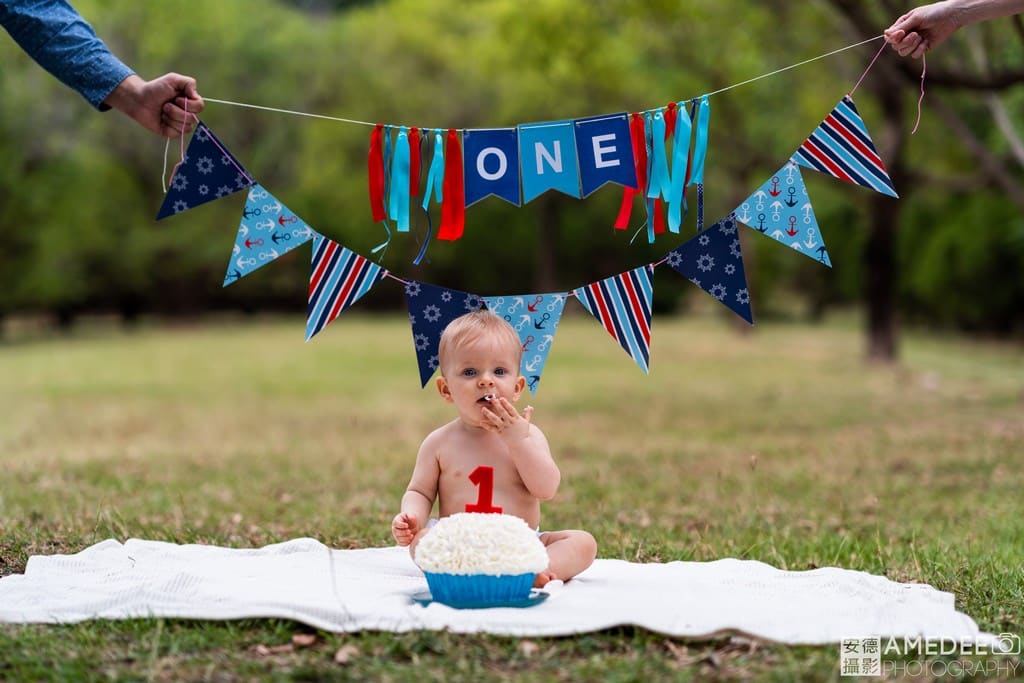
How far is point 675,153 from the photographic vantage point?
173 inches

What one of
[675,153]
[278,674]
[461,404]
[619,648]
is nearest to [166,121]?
[461,404]

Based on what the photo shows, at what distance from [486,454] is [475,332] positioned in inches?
16.9

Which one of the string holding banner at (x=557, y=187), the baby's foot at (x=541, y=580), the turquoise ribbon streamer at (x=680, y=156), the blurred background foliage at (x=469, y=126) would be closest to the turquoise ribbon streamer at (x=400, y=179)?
the string holding banner at (x=557, y=187)

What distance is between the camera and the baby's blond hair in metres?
3.77

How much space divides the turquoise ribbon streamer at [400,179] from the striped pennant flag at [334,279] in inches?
9.7

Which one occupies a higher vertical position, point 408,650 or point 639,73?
point 639,73

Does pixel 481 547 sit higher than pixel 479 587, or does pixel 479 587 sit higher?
pixel 481 547

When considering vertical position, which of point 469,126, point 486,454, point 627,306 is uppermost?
point 469,126

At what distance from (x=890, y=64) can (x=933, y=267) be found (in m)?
12.4

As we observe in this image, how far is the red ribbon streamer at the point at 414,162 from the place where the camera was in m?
4.41

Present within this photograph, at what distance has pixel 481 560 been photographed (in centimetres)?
336

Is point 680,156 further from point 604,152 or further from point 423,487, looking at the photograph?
point 423,487

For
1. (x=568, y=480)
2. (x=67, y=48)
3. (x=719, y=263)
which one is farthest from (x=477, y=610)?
(x=568, y=480)

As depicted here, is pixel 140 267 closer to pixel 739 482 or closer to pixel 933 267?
pixel 933 267
